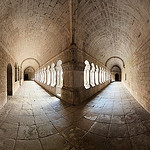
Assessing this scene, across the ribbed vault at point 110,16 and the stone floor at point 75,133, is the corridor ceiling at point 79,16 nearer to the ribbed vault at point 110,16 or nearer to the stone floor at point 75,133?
the ribbed vault at point 110,16

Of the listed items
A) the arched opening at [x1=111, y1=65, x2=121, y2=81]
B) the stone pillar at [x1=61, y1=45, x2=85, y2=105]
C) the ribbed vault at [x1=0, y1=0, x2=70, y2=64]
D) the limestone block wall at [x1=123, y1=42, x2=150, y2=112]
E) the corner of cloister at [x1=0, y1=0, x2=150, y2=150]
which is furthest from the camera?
the arched opening at [x1=111, y1=65, x2=121, y2=81]

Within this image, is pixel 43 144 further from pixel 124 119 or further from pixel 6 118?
pixel 124 119

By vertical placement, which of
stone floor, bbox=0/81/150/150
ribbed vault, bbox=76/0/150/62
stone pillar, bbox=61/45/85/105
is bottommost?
stone floor, bbox=0/81/150/150

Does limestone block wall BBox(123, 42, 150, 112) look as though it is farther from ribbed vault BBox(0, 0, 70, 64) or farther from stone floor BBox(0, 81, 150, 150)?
ribbed vault BBox(0, 0, 70, 64)

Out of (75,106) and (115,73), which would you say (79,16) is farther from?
(115,73)

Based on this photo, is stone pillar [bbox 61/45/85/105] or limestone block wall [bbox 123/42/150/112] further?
stone pillar [bbox 61/45/85/105]

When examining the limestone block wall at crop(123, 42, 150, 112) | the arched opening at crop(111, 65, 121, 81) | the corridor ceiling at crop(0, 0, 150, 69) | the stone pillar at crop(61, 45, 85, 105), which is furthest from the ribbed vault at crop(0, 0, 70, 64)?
the arched opening at crop(111, 65, 121, 81)

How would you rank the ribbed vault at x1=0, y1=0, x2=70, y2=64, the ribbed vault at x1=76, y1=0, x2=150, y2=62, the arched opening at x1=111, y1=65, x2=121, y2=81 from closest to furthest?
the ribbed vault at x1=76, y1=0, x2=150, y2=62 < the ribbed vault at x1=0, y1=0, x2=70, y2=64 < the arched opening at x1=111, y1=65, x2=121, y2=81

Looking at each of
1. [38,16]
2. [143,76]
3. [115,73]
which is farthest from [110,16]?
[115,73]

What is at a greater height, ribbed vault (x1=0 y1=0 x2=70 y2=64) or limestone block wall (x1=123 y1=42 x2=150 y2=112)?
ribbed vault (x1=0 y1=0 x2=70 y2=64)

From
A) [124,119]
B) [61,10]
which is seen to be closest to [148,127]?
[124,119]

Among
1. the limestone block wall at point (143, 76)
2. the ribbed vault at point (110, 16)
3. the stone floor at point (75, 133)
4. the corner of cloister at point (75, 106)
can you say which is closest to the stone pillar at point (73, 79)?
the corner of cloister at point (75, 106)

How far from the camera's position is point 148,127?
2.55 m

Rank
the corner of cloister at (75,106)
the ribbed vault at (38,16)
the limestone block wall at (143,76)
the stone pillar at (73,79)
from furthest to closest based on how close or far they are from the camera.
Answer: the stone pillar at (73,79)
the limestone block wall at (143,76)
the ribbed vault at (38,16)
the corner of cloister at (75,106)
